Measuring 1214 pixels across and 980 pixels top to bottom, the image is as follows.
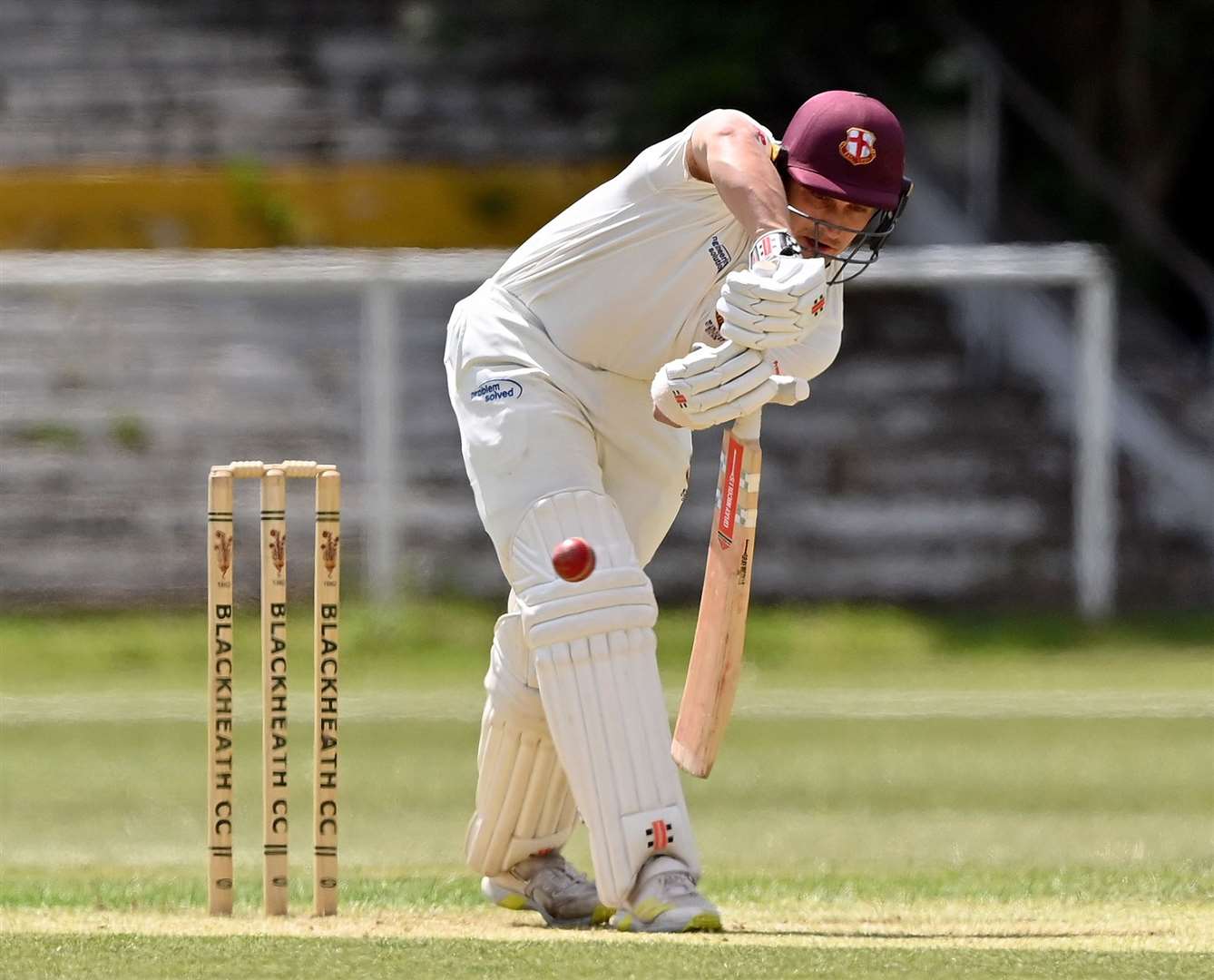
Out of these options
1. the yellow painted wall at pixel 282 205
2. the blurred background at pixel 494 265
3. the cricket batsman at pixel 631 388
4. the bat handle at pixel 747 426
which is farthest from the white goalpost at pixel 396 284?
the bat handle at pixel 747 426

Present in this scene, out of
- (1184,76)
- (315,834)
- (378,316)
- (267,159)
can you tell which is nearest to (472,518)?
(378,316)

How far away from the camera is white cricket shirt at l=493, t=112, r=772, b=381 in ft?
12.1

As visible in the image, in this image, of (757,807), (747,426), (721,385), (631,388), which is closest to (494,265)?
(757,807)

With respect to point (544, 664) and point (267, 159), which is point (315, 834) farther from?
point (267, 159)

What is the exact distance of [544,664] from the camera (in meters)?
3.61

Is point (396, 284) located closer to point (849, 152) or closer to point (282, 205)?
point (282, 205)

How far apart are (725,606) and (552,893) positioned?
1.88ft

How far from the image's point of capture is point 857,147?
359cm

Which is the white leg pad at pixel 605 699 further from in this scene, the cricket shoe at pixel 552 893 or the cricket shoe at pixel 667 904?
the cricket shoe at pixel 552 893

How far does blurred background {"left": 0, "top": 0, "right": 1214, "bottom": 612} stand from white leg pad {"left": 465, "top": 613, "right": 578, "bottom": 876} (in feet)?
19.4

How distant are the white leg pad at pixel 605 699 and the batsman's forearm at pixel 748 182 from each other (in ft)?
1.64

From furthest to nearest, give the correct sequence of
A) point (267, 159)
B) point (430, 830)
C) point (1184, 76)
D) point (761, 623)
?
point (267, 159), point (1184, 76), point (761, 623), point (430, 830)

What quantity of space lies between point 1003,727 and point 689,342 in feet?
13.3

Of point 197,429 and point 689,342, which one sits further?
point 197,429
